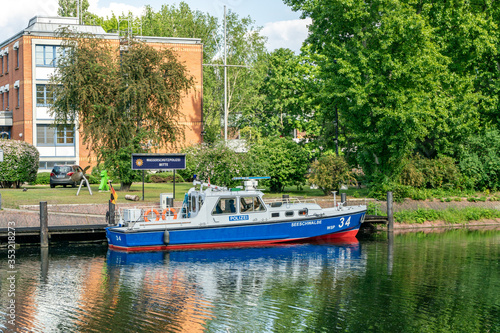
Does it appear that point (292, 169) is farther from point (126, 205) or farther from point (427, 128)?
point (126, 205)

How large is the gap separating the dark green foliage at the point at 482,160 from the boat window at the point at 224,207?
18.7m

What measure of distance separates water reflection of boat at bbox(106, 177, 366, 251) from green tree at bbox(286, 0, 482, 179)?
9.82 metres

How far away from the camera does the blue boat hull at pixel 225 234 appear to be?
87.8ft


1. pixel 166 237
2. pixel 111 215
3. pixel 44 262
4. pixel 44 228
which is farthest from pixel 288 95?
pixel 44 262

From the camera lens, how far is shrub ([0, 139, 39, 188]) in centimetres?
4025

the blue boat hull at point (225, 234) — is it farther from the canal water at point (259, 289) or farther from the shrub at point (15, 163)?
the shrub at point (15, 163)

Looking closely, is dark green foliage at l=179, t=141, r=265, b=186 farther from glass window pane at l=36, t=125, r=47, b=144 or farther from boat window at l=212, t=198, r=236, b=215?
glass window pane at l=36, t=125, r=47, b=144

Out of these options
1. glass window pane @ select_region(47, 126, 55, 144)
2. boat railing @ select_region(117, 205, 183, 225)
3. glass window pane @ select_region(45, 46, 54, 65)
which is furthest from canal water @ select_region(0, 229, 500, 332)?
glass window pane @ select_region(45, 46, 54, 65)

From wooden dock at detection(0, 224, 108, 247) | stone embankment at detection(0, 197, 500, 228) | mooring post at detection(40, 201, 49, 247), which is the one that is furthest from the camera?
stone embankment at detection(0, 197, 500, 228)

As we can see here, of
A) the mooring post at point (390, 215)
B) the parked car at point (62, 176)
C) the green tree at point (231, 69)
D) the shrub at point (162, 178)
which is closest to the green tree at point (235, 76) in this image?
the green tree at point (231, 69)

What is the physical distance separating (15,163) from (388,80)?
82.6 feet

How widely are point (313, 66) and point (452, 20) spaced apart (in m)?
17.1

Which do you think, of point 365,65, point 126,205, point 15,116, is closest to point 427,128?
point 365,65

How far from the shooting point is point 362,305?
672 inches
